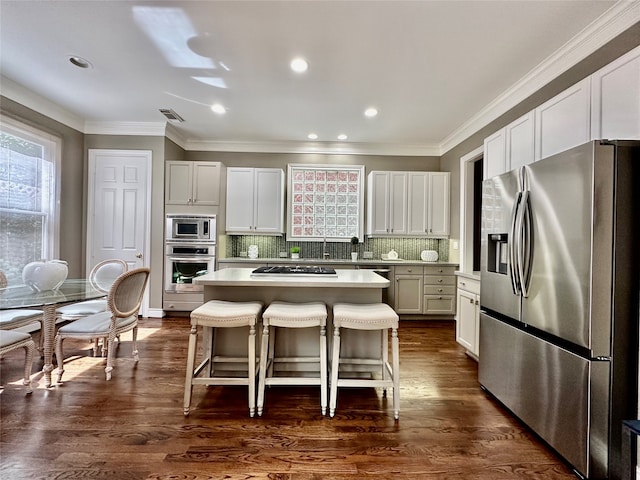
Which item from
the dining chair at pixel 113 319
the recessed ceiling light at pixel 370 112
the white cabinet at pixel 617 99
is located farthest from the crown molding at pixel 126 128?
the white cabinet at pixel 617 99

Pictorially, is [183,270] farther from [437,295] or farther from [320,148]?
[437,295]

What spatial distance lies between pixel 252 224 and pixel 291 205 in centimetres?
72

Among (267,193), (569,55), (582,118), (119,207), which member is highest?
(569,55)

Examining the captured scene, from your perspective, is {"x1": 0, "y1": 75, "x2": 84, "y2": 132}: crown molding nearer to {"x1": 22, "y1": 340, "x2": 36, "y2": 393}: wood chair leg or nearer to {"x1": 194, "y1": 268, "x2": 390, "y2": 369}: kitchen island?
{"x1": 22, "y1": 340, "x2": 36, "y2": 393}: wood chair leg

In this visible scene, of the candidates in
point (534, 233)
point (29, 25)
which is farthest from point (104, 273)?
point (534, 233)

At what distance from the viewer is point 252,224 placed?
16.1ft

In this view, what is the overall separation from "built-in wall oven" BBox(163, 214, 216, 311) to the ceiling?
156 cm

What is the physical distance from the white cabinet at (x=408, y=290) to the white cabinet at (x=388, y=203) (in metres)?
0.71

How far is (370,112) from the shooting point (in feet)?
12.6

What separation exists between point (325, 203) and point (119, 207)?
3152 millimetres

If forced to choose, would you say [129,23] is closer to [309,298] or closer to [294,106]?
[294,106]

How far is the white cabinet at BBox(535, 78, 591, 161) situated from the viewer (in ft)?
7.22

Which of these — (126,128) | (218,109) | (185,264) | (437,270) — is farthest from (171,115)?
(437,270)

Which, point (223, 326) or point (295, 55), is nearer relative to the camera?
point (223, 326)
